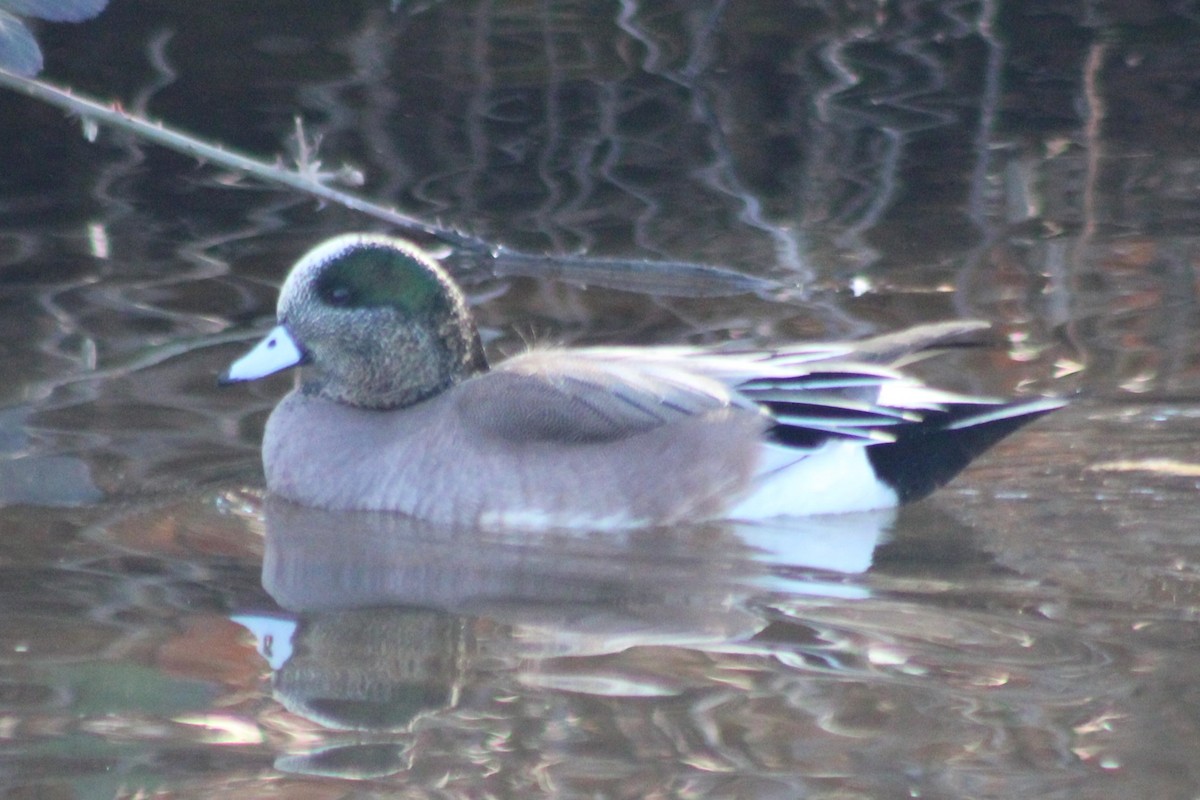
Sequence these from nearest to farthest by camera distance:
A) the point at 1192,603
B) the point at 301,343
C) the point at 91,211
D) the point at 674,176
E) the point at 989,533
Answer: the point at 1192,603, the point at 989,533, the point at 301,343, the point at 91,211, the point at 674,176

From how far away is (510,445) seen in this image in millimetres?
4887

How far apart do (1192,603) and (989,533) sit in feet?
2.37

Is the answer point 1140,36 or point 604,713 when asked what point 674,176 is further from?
point 604,713

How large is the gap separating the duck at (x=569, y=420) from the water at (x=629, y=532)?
130 mm

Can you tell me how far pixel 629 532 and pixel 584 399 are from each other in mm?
359

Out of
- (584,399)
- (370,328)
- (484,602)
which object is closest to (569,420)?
(584,399)

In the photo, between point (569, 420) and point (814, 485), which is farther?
point (814, 485)

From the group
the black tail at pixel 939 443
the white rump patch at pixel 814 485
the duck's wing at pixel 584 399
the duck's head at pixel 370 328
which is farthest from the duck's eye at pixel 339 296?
the black tail at pixel 939 443

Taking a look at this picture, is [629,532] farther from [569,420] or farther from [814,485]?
[814,485]

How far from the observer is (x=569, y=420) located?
192 inches

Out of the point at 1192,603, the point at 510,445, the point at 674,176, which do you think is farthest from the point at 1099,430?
the point at 674,176

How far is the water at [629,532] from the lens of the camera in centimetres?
338

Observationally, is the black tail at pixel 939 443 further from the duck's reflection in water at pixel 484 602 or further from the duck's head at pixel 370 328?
the duck's head at pixel 370 328

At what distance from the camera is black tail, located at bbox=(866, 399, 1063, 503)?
16.5ft
